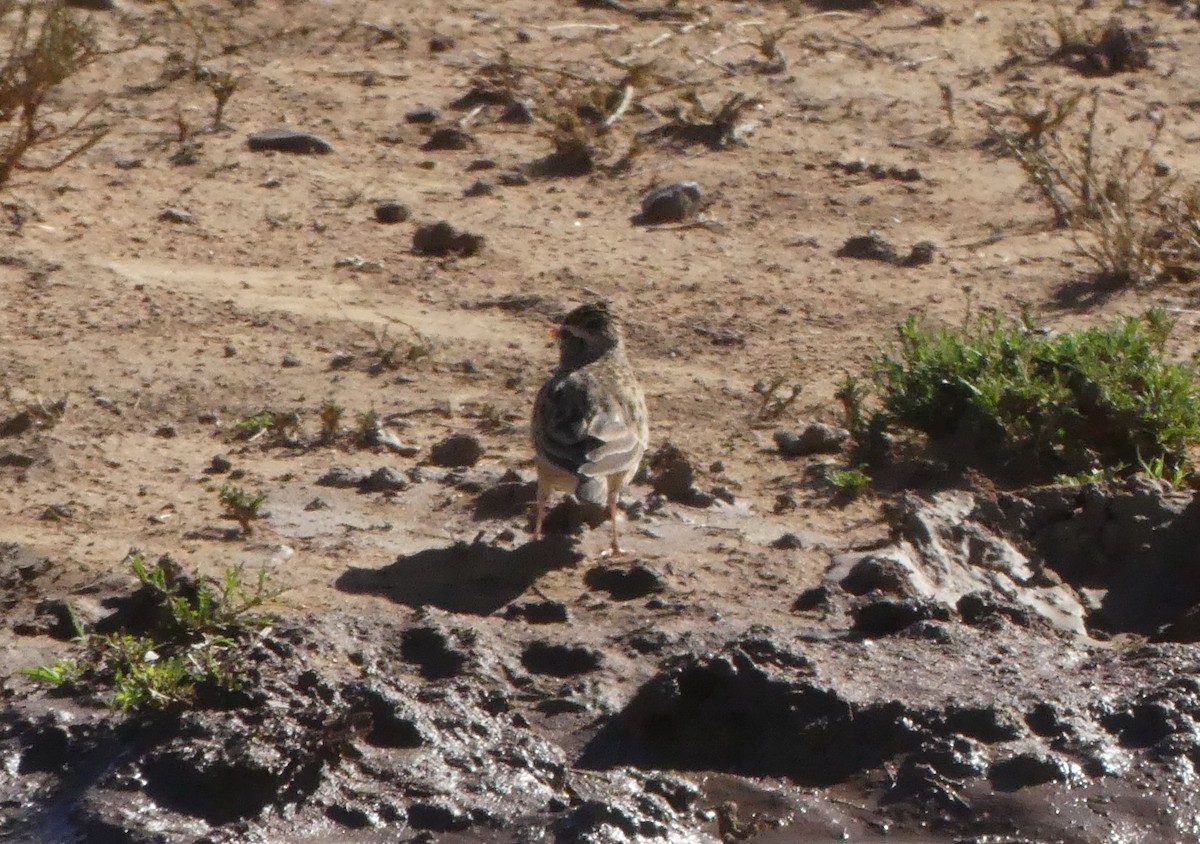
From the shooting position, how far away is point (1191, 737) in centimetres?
547

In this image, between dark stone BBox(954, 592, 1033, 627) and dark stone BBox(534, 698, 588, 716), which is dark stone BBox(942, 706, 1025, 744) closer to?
dark stone BBox(954, 592, 1033, 627)

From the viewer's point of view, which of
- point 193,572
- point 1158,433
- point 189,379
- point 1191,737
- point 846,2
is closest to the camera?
point 1191,737

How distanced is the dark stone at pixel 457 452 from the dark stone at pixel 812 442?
3.94 ft

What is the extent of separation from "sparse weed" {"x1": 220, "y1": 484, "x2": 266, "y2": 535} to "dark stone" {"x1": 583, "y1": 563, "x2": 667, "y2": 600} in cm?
116

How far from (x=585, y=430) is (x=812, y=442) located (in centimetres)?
147

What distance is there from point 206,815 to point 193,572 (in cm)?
129

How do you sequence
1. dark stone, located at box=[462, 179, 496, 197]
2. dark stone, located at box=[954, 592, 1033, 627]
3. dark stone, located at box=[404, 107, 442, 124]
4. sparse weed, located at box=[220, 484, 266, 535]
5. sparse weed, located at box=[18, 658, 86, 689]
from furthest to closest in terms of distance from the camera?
1. dark stone, located at box=[404, 107, 442, 124]
2. dark stone, located at box=[462, 179, 496, 197]
3. sparse weed, located at box=[220, 484, 266, 535]
4. dark stone, located at box=[954, 592, 1033, 627]
5. sparse weed, located at box=[18, 658, 86, 689]

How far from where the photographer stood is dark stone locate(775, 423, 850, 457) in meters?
7.49

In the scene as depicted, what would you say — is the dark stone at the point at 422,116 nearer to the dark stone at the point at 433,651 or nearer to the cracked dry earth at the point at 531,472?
the cracked dry earth at the point at 531,472

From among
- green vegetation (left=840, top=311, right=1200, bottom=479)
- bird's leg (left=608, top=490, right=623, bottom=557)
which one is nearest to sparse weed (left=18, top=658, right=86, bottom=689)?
bird's leg (left=608, top=490, right=623, bottom=557)

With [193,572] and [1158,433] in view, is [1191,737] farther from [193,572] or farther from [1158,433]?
[193,572]

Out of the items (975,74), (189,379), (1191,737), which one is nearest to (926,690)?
(1191,737)

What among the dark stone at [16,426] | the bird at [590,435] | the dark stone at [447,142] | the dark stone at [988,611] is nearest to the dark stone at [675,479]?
the bird at [590,435]

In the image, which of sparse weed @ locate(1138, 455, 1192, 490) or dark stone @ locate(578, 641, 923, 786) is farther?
sparse weed @ locate(1138, 455, 1192, 490)
